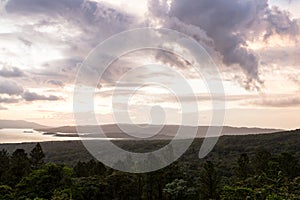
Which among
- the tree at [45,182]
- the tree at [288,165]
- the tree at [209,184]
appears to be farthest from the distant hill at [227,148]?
the tree at [45,182]

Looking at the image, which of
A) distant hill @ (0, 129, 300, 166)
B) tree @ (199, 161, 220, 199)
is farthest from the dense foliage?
distant hill @ (0, 129, 300, 166)

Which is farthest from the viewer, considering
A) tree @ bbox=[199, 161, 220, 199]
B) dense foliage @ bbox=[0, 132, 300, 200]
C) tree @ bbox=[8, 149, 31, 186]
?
tree @ bbox=[8, 149, 31, 186]

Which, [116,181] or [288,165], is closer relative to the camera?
[116,181]

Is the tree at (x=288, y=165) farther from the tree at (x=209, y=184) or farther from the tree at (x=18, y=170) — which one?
the tree at (x=18, y=170)

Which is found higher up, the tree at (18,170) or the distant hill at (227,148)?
the distant hill at (227,148)

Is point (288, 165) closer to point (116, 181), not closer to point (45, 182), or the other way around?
point (116, 181)

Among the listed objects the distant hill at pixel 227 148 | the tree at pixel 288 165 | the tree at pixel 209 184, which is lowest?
the tree at pixel 209 184

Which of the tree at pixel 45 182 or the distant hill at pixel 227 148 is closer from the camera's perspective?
the tree at pixel 45 182

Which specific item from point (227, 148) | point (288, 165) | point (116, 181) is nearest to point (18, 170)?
point (116, 181)

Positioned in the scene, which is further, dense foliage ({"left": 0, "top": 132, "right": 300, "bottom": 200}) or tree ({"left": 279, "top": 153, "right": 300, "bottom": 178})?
tree ({"left": 279, "top": 153, "right": 300, "bottom": 178})

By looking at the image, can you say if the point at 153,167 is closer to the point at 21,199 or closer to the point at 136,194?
the point at 136,194

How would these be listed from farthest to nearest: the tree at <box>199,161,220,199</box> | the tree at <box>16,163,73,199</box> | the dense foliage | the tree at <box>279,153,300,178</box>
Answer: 1. the tree at <box>279,153,300,178</box>
2. the tree at <box>199,161,220,199</box>
3. the dense foliage
4. the tree at <box>16,163,73,199</box>

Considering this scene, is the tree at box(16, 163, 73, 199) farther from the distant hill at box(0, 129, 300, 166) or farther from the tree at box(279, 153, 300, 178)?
the distant hill at box(0, 129, 300, 166)

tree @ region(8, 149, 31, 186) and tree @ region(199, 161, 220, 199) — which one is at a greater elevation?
tree @ region(8, 149, 31, 186)
